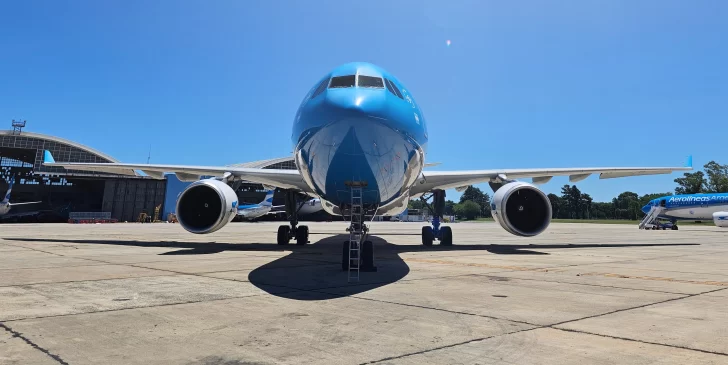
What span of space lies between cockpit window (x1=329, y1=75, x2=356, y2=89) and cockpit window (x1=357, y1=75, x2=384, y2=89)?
115mm

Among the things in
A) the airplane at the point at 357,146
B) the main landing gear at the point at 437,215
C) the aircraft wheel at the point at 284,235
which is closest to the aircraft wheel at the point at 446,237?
the main landing gear at the point at 437,215

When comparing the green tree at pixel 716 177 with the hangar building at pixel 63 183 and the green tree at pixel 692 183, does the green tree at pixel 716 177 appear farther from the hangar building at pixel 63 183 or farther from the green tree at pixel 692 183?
the hangar building at pixel 63 183

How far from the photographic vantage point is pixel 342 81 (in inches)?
274

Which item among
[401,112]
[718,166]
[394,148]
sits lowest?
[394,148]

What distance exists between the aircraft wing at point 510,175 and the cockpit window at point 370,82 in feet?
17.3

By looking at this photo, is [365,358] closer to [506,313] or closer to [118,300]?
[506,313]

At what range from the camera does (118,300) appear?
4867mm

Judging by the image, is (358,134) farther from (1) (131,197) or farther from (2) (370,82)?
(1) (131,197)

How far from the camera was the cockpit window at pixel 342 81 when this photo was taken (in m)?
6.85

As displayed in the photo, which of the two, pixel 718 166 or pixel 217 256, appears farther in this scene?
pixel 718 166

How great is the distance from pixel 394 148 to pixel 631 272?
17.2 feet

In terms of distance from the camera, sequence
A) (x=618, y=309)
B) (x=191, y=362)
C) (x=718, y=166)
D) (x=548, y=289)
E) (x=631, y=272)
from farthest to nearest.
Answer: (x=718, y=166), (x=631, y=272), (x=548, y=289), (x=618, y=309), (x=191, y=362)

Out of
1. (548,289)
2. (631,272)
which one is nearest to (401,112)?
(548,289)

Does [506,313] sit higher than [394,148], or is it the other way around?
[394,148]
